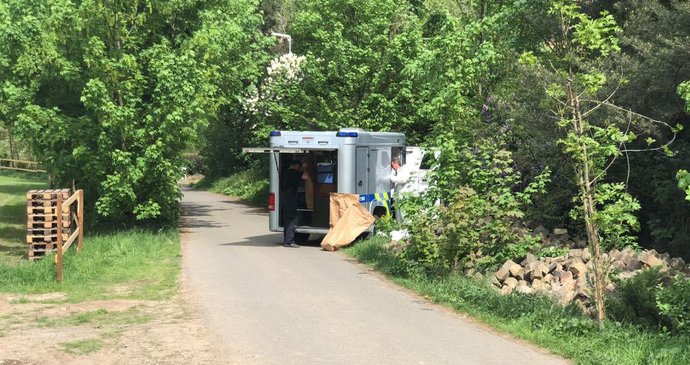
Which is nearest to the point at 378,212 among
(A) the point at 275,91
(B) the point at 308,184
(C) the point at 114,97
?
(B) the point at 308,184

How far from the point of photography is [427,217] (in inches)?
537

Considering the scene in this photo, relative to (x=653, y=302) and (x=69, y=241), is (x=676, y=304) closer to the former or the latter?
(x=653, y=302)

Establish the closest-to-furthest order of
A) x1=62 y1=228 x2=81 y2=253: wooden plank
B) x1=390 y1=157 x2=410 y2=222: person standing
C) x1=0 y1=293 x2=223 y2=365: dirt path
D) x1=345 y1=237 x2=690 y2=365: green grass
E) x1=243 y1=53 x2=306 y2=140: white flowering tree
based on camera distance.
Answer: x1=345 y1=237 x2=690 y2=365: green grass < x1=0 y1=293 x2=223 y2=365: dirt path < x1=62 y1=228 x2=81 y2=253: wooden plank < x1=390 y1=157 x2=410 y2=222: person standing < x1=243 y1=53 x2=306 y2=140: white flowering tree

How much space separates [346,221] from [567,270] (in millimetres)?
6787

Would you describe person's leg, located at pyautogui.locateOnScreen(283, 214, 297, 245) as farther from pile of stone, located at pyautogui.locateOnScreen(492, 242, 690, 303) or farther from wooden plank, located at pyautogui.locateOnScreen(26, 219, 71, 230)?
pile of stone, located at pyautogui.locateOnScreen(492, 242, 690, 303)

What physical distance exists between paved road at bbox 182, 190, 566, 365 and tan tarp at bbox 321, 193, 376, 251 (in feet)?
1.71

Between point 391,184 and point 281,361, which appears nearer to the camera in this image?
point 281,361

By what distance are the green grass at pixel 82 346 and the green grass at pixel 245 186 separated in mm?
26401

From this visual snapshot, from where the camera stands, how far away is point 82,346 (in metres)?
8.33

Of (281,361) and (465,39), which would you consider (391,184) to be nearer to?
(465,39)

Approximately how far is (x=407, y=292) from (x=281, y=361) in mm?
4785

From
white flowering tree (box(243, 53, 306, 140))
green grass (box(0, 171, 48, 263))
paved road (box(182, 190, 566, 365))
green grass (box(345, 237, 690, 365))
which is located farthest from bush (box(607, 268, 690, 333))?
white flowering tree (box(243, 53, 306, 140))

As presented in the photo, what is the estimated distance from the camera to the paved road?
26.2ft

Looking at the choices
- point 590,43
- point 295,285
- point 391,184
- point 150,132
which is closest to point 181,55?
point 150,132
